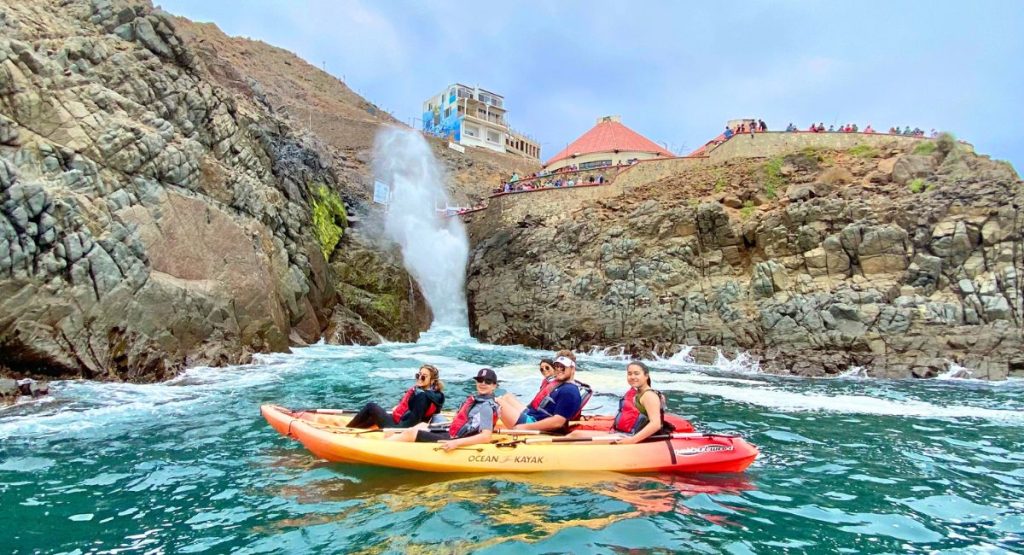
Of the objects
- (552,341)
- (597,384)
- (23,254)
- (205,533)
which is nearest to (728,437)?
(205,533)

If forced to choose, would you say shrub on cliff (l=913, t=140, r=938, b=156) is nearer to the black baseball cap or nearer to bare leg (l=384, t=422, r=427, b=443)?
the black baseball cap

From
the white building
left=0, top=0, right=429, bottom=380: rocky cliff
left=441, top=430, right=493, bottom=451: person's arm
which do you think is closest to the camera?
left=441, top=430, right=493, bottom=451: person's arm

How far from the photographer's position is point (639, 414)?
25.9 ft

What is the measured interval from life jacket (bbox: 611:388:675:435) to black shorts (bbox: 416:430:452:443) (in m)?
2.32

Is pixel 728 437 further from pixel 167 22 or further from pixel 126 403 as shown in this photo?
pixel 167 22

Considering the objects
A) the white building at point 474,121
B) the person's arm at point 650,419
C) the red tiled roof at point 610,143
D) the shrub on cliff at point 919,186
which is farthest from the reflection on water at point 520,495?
the white building at point 474,121

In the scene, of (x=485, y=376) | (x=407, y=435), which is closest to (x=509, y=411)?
(x=485, y=376)

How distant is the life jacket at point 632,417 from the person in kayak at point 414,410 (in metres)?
2.58

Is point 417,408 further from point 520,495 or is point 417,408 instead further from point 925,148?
point 925,148

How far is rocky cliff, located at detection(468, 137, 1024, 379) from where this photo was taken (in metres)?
18.9

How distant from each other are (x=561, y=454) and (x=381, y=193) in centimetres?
3191

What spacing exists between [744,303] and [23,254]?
837 inches

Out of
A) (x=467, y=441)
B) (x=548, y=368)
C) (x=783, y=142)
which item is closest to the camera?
(x=467, y=441)

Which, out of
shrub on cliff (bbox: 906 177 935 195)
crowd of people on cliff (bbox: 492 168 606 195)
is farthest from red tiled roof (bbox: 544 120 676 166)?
shrub on cliff (bbox: 906 177 935 195)
